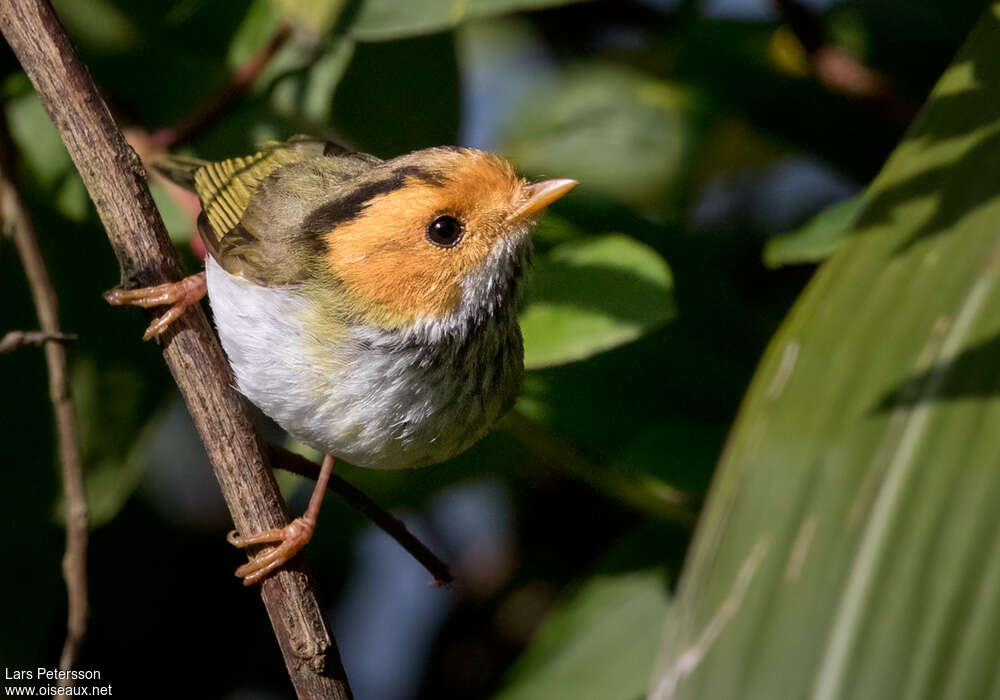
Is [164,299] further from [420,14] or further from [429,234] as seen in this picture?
[420,14]

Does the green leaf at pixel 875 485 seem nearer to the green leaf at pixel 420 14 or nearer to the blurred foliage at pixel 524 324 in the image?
the blurred foliage at pixel 524 324

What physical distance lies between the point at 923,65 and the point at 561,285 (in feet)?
4.16

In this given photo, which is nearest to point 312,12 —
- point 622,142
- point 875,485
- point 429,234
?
point 429,234

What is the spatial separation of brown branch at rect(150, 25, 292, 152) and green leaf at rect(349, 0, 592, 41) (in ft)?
0.64

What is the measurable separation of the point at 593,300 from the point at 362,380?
1.47 feet

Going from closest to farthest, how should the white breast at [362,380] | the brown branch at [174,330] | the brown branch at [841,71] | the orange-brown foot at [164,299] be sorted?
the brown branch at [174,330] < the orange-brown foot at [164,299] < the white breast at [362,380] < the brown branch at [841,71]

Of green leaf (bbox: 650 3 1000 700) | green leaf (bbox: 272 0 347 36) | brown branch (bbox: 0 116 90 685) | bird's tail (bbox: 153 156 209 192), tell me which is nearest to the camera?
green leaf (bbox: 650 3 1000 700)

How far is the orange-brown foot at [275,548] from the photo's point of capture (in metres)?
1.66

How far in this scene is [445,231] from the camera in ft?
6.33

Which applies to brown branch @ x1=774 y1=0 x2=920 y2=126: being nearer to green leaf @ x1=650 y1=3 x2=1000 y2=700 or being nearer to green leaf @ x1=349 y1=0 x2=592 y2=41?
green leaf @ x1=349 y1=0 x2=592 y2=41

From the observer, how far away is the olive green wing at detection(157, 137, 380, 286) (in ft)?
6.65

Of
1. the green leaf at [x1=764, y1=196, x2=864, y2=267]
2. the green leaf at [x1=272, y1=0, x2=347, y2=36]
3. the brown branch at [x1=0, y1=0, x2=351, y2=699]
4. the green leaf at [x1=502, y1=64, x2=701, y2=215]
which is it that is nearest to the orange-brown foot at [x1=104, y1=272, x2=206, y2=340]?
the brown branch at [x1=0, y1=0, x2=351, y2=699]

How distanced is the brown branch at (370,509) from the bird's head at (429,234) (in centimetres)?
28

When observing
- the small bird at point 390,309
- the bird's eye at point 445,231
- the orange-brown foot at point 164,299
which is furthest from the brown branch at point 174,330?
the bird's eye at point 445,231
